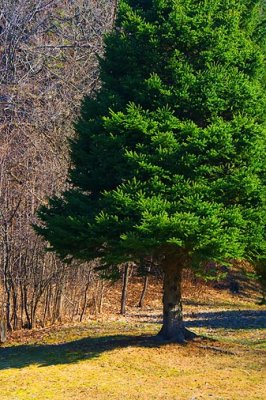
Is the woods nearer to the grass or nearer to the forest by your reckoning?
the forest

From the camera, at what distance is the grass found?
786 cm

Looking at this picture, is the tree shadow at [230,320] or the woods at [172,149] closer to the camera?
the woods at [172,149]

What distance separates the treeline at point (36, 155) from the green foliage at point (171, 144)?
335 centimetres

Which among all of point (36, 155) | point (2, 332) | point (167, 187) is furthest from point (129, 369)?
point (36, 155)

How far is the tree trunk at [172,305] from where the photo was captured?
34.6 feet

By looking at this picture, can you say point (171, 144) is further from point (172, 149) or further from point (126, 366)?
point (126, 366)

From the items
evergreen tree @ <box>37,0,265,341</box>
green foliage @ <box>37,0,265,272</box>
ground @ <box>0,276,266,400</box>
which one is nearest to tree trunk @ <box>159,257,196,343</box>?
evergreen tree @ <box>37,0,265,341</box>

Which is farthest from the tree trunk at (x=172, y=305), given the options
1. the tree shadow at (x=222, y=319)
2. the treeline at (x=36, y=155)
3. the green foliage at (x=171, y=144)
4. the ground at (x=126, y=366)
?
the tree shadow at (x=222, y=319)

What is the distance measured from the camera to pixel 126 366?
359 inches

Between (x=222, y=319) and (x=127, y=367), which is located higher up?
(x=222, y=319)

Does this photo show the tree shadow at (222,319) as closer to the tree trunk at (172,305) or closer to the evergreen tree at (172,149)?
the tree trunk at (172,305)

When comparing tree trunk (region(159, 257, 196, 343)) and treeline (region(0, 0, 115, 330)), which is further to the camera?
treeline (region(0, 0, 115, 330))

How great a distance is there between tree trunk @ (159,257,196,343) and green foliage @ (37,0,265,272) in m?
0.77

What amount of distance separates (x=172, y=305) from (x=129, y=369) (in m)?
1.88
